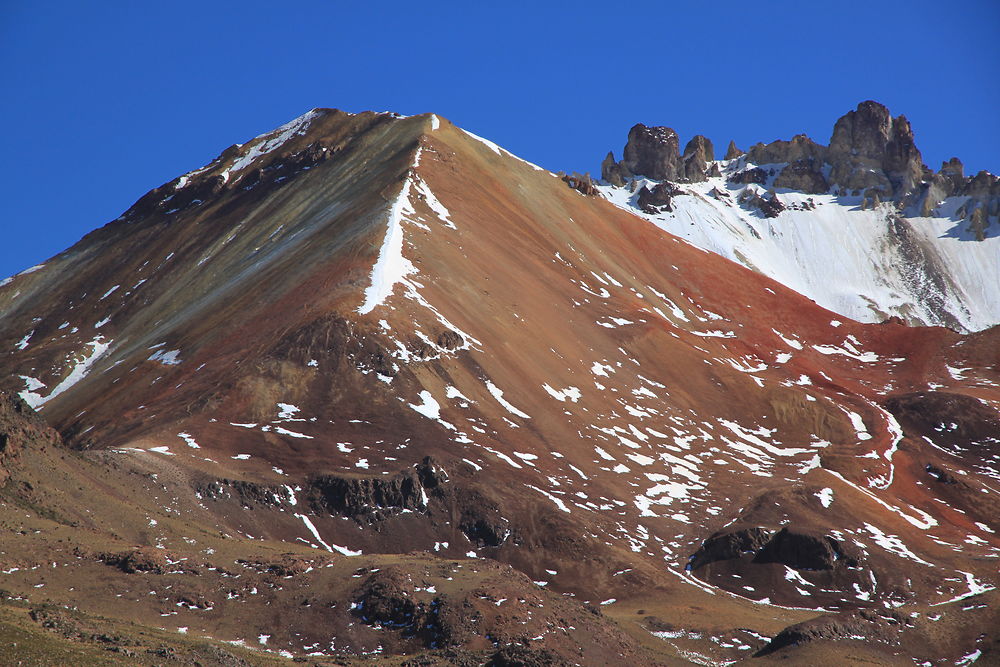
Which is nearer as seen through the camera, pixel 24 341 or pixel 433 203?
pixel 433 203

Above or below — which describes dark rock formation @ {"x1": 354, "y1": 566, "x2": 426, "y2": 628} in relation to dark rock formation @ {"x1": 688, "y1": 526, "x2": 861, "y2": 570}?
below

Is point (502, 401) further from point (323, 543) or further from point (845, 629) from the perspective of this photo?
point (845, 629)

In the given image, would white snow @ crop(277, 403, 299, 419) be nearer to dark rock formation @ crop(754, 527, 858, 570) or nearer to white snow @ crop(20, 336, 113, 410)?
dark rock formation @ crop(754, 527, 858, 570)

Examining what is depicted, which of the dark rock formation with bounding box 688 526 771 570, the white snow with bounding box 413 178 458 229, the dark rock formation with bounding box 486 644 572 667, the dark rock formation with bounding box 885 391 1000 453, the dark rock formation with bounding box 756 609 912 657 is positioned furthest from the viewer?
the white snow with bounding box 413 178 458 229

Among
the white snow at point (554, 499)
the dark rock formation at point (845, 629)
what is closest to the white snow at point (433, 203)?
the white snow at point (554, 499)

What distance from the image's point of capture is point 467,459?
99.5 m

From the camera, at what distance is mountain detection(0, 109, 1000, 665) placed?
6253cm

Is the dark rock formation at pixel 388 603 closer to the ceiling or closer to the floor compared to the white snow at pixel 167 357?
closer to the floor

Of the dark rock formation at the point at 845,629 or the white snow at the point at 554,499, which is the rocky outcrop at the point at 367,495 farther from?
the dark rock formation at the point at 845,629

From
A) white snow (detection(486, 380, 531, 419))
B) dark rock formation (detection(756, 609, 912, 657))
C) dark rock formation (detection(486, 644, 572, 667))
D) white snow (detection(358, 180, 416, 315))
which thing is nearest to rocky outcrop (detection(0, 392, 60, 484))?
dark rock formation (detection(486, 644, 572, 667))

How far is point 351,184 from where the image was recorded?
180125mm

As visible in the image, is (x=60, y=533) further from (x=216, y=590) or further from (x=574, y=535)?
(x=574, y=535)

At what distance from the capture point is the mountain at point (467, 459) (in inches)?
2462

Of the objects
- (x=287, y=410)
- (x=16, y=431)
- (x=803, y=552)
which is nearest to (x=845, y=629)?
(x=803, y=552)
